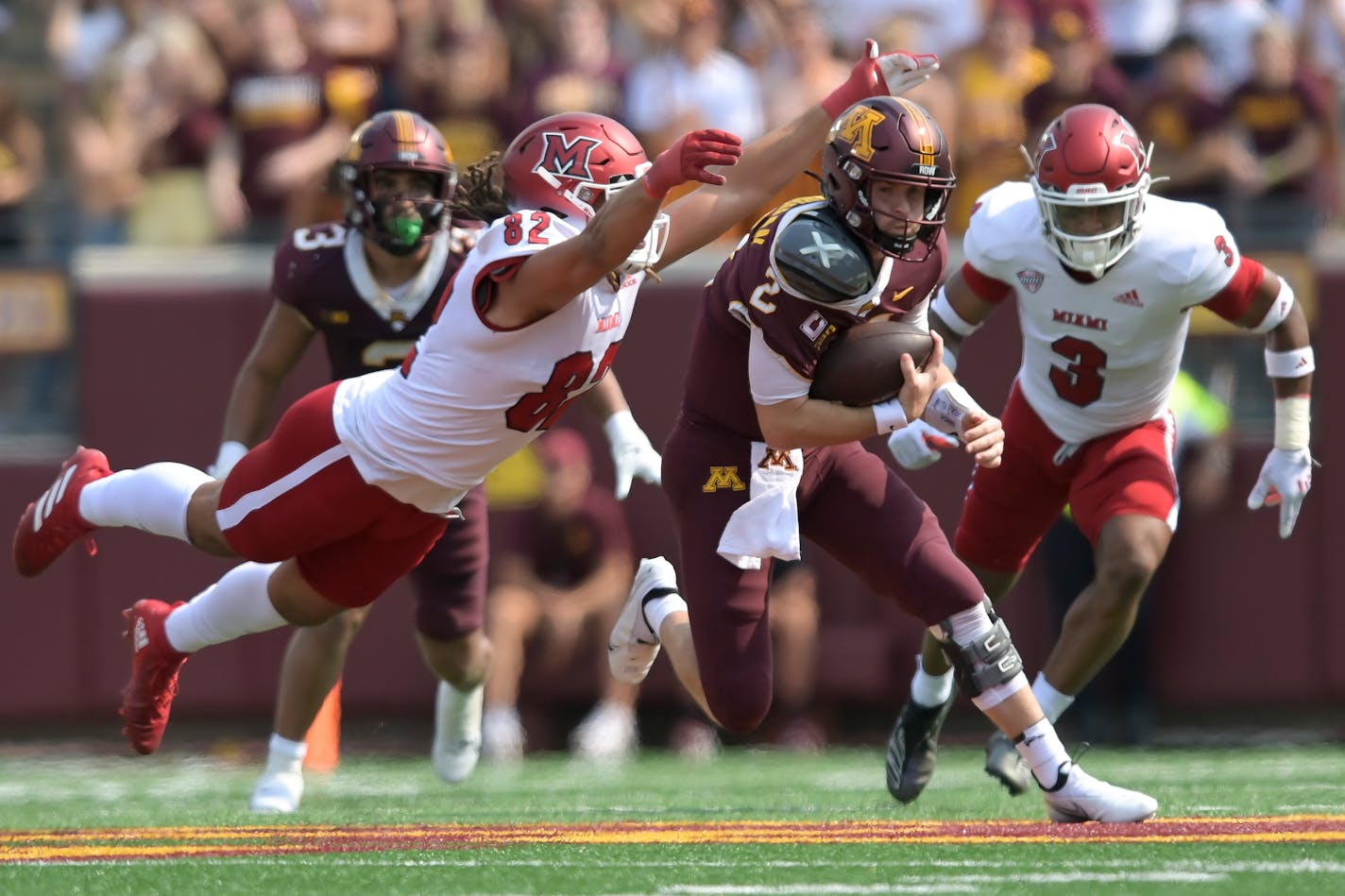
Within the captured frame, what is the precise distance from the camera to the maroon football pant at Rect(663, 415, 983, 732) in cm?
516

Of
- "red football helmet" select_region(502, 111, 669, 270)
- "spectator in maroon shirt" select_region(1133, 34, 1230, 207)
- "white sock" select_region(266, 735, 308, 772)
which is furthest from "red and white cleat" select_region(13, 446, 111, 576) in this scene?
"spectator in maroon shirt" select_region(1133, 34, 1230, 207)

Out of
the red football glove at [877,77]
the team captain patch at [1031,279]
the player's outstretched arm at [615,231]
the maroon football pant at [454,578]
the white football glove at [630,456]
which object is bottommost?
the maroon football pant at [454,578]

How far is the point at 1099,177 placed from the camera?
555cm

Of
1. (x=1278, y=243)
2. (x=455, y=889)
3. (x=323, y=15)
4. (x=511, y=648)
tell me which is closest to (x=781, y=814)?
(x=455, y=889)

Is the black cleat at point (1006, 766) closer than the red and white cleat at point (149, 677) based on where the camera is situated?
No

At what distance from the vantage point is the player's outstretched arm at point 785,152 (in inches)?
211

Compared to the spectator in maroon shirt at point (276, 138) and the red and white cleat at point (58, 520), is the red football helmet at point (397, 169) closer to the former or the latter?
the red and white cleat at point (58, 520)

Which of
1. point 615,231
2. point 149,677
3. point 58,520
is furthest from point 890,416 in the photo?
point 58,520

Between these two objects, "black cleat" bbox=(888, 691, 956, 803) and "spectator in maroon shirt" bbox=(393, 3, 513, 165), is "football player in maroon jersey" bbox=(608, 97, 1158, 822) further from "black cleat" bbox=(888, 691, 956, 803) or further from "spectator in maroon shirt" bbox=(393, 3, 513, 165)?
"spectator in maroon shirt" bbox=(393, 3, 513, 165)

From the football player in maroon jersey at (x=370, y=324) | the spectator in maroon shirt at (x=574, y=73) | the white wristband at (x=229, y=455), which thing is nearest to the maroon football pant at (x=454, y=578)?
the football player in maroon jersey at (x=370, y=324)

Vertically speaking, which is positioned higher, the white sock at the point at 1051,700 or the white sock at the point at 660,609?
the white sock at the point at 660,609

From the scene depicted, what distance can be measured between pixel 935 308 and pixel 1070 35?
3.23 metres

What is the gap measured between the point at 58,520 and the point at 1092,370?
2811 mm

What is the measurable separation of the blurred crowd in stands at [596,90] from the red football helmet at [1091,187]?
328cm
